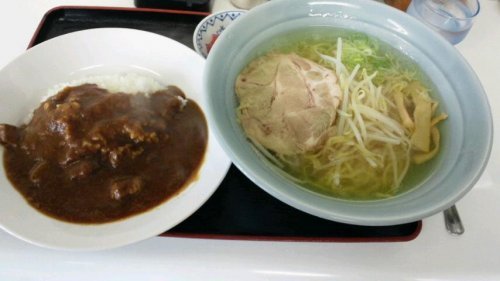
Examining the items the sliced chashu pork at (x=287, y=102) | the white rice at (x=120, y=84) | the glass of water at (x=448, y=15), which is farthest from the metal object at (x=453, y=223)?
the white rice at (x=120, y=84)

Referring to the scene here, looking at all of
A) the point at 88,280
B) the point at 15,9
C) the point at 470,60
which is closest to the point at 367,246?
the point at 88,280

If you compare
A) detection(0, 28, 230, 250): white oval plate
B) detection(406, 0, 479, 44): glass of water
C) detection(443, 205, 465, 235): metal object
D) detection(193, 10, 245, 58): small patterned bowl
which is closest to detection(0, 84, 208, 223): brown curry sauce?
detection(0, 28, 230, 250): white oval plate

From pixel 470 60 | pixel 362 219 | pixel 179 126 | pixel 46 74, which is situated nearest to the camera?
pixel 362 219

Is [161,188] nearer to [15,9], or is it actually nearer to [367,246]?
[367,246]

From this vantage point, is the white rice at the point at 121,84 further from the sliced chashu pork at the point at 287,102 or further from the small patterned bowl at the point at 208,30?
the sliced chashu pork at the point at 287,102

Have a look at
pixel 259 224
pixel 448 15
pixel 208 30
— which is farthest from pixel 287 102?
pixel 448 15

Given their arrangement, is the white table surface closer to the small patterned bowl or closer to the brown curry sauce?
the brown curry sauce

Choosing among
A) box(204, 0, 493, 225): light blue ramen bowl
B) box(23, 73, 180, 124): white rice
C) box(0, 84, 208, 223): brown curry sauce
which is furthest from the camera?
box(23, 73, 180, 124): white rice

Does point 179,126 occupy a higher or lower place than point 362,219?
lower
